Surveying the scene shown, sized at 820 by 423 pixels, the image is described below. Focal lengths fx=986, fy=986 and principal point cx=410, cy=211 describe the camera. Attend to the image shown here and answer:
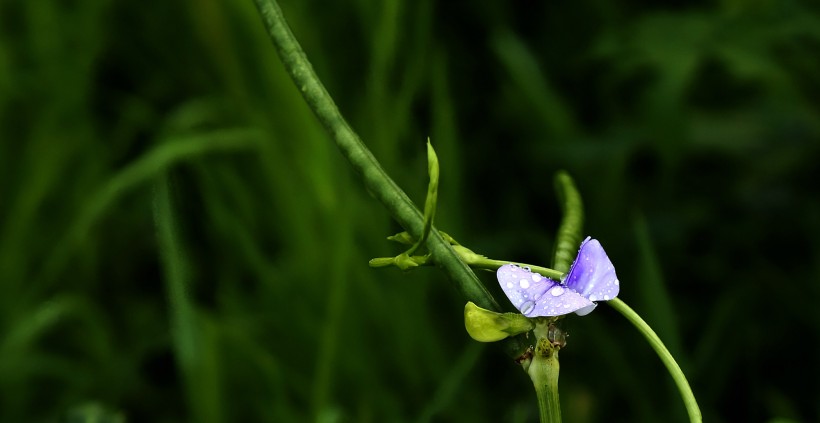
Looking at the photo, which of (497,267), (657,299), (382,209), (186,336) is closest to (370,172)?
(497,267)

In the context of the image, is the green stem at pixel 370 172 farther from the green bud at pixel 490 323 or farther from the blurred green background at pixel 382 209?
the blurred green background at pixel 382 209

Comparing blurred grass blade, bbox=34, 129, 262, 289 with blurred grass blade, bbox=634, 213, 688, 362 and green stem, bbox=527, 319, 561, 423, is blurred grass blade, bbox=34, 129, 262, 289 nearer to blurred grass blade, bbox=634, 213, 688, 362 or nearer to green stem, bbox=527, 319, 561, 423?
blurred grass blade, bbox=634, 213, 688, 362

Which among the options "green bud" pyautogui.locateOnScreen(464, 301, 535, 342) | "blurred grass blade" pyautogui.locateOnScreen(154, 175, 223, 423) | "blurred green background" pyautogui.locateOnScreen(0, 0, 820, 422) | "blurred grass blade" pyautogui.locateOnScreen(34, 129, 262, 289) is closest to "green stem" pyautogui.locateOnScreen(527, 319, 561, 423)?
"green bud" pyautogui.locateOnScreen(464, 301, 535, 342)

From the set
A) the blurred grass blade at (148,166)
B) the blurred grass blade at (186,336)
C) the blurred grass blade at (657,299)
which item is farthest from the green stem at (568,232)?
the blurred grass blade at (148,166)

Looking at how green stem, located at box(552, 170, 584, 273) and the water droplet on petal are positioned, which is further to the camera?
green stem, located at box(552, 170, 584, 273)

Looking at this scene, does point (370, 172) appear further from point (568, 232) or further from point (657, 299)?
point (657, 299)

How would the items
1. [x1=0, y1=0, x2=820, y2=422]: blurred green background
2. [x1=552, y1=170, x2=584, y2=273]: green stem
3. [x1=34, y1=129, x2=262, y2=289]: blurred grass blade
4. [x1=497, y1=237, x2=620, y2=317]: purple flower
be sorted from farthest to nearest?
[x1=34, y1=129, x2=262, y2=289]: blurred grass blade < [x1=0, y1=0, x2=820, y2=422]: blurred green background < [x1=552, y1=170, x2=584, y2=273]: green stem < [x1=497, y1=237, x2=620, y2=317]: purple flower

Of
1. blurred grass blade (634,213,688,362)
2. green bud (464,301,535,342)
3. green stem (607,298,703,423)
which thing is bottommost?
blurred grass blade (634,213,688,362)
